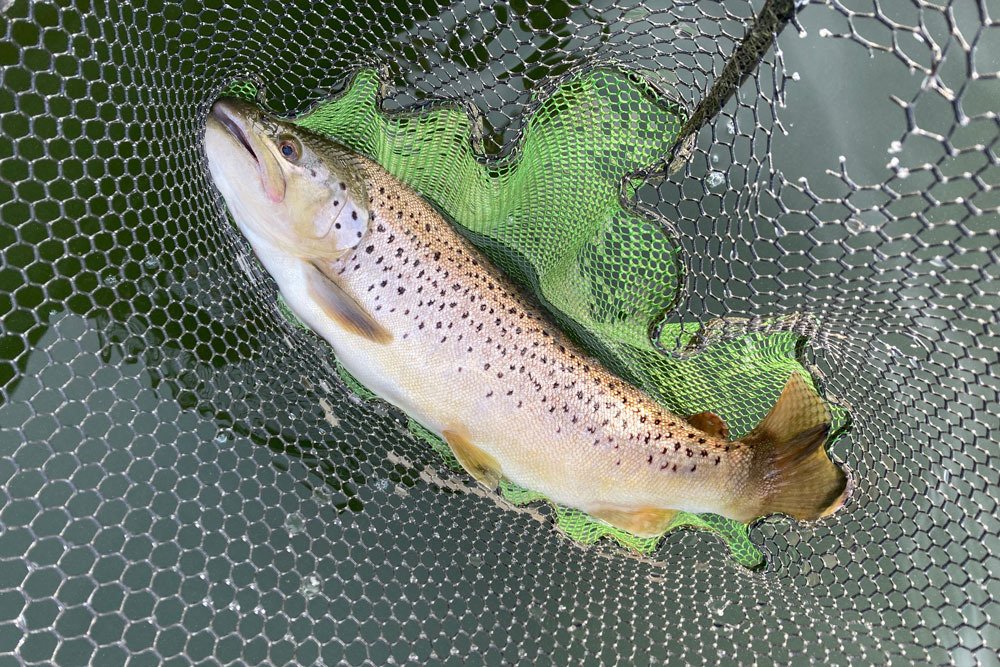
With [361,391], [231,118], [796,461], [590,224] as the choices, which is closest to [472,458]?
[361,391]

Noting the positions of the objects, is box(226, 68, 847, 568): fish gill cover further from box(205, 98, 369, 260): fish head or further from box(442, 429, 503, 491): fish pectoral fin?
box(205, 98, 369, 260): fish head

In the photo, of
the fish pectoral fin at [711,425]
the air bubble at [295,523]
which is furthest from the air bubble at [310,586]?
the fish pectoral fin at [711,425]

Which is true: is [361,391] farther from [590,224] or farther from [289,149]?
[590,224]

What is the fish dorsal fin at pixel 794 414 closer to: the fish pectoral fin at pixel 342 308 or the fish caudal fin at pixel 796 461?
the fish caudal fin at pixel 796 461

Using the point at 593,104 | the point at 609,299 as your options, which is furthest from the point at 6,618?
the point at 593,104

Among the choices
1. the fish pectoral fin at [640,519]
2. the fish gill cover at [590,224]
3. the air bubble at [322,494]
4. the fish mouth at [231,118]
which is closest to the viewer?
the fish mouth at [231,118]

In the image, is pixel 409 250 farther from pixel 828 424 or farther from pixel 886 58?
pixel 886 58

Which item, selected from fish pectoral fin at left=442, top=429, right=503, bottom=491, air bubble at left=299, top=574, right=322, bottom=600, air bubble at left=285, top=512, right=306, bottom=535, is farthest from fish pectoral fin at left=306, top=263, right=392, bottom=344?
air bubble at left=299, top=574, right=322, bottom=600

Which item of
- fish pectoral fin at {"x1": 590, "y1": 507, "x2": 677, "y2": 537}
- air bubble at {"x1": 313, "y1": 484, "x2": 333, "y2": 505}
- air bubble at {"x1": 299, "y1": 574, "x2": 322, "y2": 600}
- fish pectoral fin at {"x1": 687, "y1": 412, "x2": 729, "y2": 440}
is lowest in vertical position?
air bubble at {"x1": 299, "y1": 574, "x2": 322, "y2": 600}
